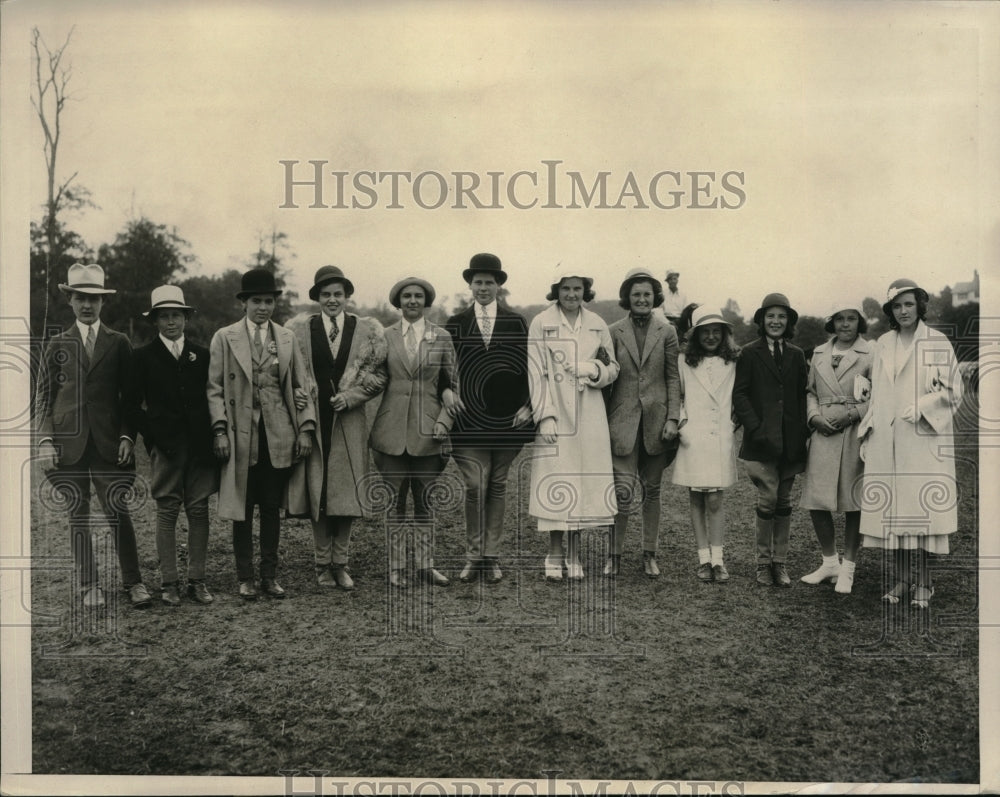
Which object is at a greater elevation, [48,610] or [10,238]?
[10,238]

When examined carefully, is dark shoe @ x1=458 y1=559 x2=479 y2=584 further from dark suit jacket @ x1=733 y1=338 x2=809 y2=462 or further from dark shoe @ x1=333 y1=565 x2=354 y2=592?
dark suit jacket @ x1=733 y1=338 x2=809 y2=462

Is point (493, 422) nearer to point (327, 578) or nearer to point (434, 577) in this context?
point (434, 577)

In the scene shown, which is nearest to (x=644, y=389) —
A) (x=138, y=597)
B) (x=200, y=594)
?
(x=200, y=594)

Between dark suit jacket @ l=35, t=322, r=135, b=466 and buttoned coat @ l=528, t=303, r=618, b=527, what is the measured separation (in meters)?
2.01

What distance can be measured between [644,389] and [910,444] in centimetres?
131

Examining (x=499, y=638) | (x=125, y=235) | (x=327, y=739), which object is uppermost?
(x=125, y=235)

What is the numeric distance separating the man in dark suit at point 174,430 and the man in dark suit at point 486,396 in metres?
1.25

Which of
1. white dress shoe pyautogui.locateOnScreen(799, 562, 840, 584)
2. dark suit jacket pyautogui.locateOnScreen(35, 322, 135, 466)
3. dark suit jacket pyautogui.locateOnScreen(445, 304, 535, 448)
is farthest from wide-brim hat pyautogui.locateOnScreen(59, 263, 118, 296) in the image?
white dress shoe pyautogui.locateOnScreen(799, 562, 840, 584)

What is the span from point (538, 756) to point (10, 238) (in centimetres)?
353

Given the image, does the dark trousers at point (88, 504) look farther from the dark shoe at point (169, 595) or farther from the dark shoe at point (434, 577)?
the dark shoe at point (434, 577)

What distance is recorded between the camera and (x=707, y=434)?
433 cm

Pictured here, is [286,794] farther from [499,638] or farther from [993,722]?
[993,722]

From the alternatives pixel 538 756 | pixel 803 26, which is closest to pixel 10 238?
pixel 538 756

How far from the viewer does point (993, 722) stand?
4023 millimetres
